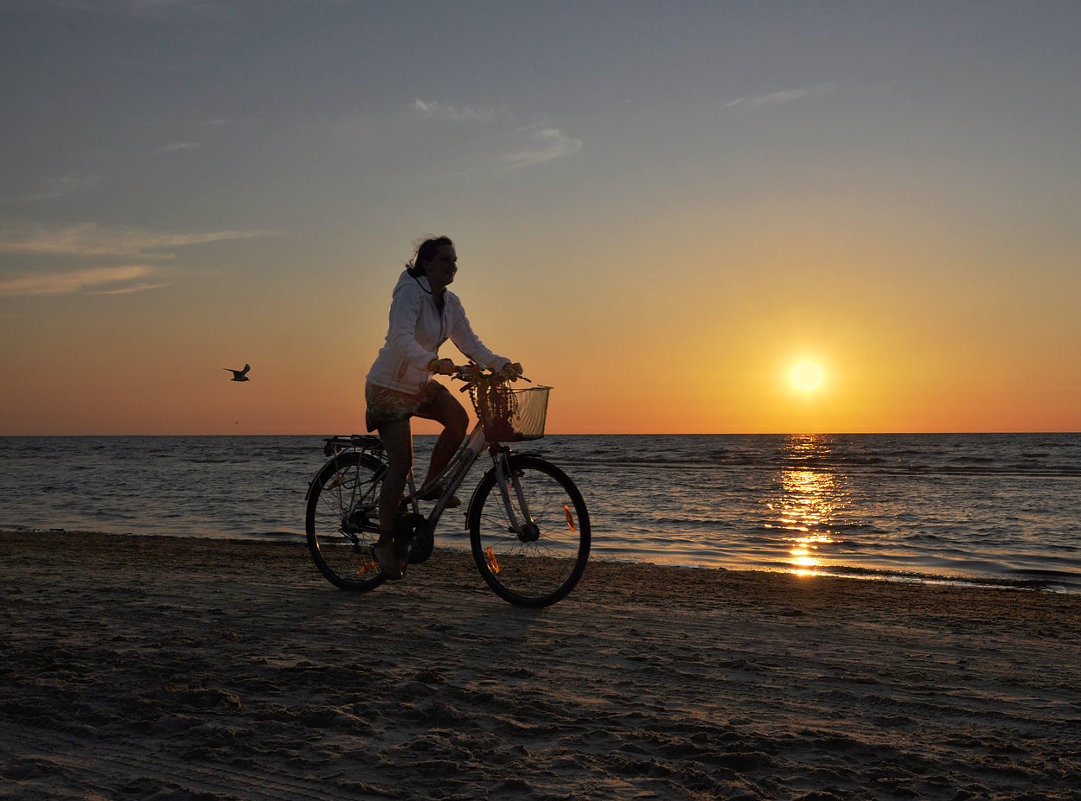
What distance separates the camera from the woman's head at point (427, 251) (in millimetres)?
4959

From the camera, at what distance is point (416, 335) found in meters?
5.01

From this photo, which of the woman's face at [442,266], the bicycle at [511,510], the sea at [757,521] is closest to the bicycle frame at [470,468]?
the bicycle at [511,510]

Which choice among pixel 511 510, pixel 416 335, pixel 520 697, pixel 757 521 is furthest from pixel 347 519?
pixel 757 521

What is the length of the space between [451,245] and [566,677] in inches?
106

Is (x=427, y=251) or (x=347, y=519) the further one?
(x=347, y=519)

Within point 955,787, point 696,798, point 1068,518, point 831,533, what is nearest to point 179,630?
point 696,798

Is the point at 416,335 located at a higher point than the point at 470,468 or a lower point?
higher

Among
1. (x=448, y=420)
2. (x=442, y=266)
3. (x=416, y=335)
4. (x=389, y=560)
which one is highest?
(x=442, y=266)

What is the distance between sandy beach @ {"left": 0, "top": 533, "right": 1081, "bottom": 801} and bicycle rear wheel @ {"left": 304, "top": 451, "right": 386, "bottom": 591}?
262 millimetres

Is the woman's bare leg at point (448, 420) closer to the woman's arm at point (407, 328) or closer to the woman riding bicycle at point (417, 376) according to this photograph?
the woman riding bicycle at point (417, 376)

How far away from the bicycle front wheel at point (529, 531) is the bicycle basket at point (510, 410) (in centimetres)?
21

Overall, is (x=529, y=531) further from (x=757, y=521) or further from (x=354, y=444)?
(x=757, y=521)

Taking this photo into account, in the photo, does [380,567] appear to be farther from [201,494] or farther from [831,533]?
[201,494]

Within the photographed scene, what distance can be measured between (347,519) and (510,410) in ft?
5.04
